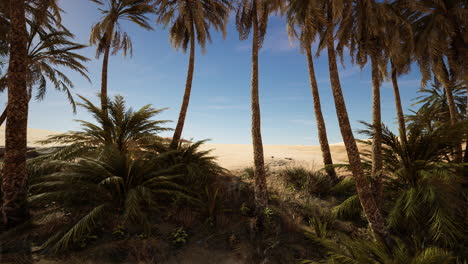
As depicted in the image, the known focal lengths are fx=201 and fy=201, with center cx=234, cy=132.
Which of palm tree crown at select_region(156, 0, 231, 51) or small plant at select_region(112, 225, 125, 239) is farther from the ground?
palm tree crown at select_region(156, 0, 231, 51)

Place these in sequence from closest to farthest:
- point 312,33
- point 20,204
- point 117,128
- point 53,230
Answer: point 53,230, point 20,204, point 312,33, point 117,128

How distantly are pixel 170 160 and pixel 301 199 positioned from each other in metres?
5.67

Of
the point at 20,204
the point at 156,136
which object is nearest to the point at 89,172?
the point at 20,204

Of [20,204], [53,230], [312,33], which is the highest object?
[312,33]

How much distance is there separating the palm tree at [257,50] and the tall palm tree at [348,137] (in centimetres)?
225

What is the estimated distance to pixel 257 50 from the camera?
7.61 meters

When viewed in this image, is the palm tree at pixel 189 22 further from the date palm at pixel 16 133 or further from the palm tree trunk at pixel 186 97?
the date palm at pixel 16 133

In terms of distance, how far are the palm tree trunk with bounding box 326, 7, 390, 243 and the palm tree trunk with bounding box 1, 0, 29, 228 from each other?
907cm

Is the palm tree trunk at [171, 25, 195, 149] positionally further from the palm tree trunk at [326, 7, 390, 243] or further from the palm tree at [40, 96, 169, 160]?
the palm tree trunk at [326, 7, 390, 243]

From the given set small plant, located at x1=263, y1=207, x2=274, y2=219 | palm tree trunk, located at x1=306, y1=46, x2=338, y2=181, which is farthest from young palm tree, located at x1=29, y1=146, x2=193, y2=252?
palm tree trunk, located at x1=306, y1=46, x2=338, y2=181

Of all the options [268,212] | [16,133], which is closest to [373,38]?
[268,212]

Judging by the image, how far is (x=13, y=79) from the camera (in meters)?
5.66

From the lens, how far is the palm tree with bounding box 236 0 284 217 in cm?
704

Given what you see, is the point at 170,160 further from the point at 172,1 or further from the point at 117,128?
the point at 172,1
